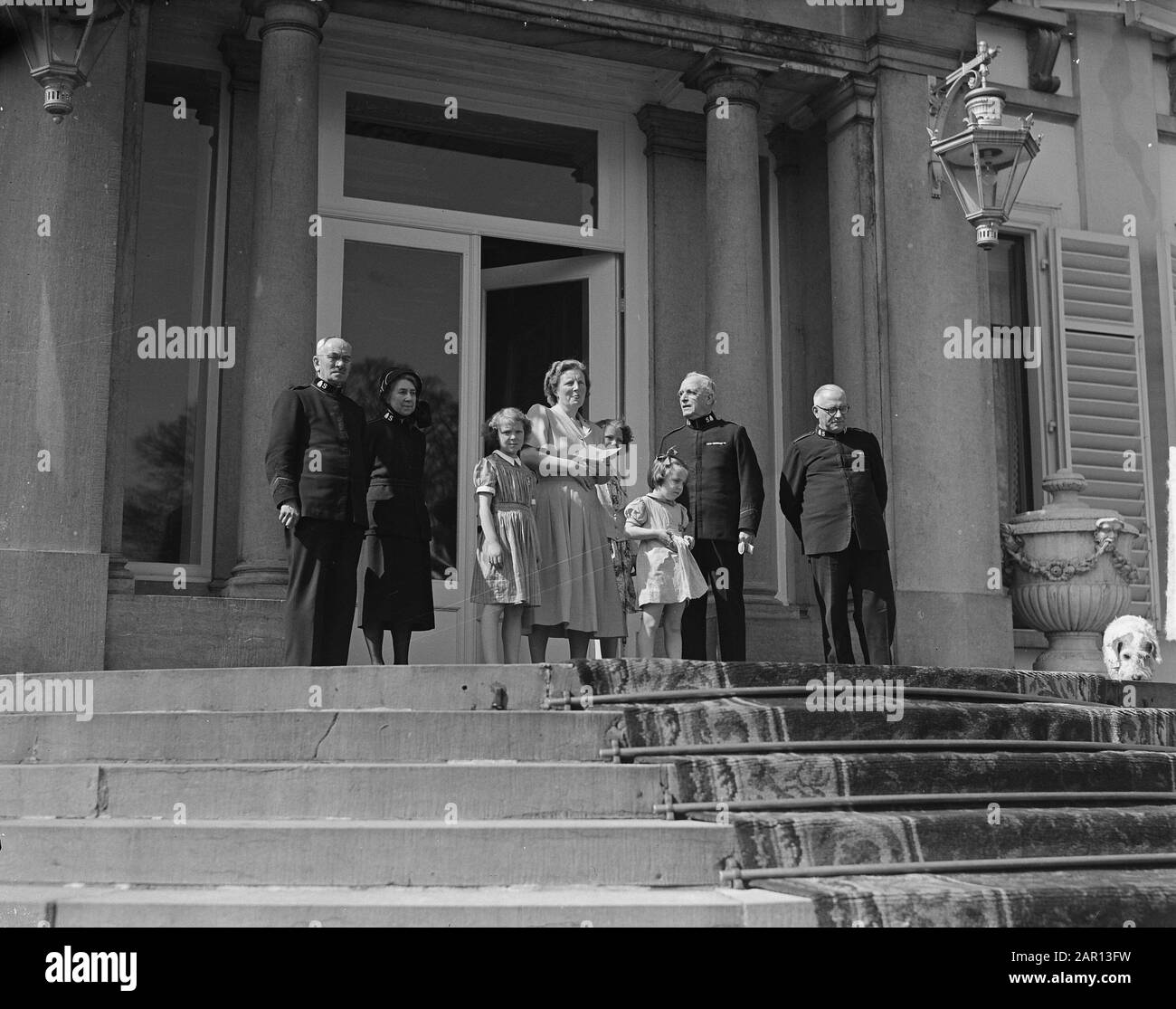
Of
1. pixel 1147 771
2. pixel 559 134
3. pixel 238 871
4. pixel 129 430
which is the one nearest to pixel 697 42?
pixel 559 134

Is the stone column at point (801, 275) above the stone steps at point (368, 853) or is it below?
above

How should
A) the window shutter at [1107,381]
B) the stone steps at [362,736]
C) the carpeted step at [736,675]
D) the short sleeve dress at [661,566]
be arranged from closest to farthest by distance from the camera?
the stone steps at [362,736] → the carpeted step at [736,675] → the short sleeve dress at [661,566] → the window shutter at [1107,381]

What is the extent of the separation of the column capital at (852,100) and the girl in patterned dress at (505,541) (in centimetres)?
427

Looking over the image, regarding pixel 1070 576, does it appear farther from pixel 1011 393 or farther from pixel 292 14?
pixel 292 14

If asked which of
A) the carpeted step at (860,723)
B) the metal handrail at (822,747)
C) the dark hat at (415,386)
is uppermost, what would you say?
the dark hat at (415,386)

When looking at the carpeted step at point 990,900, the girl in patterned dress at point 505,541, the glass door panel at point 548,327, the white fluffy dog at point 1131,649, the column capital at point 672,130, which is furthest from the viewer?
the column capital at point 672,130

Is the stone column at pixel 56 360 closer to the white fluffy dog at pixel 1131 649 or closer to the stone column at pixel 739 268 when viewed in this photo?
the stone column at pixel 739 268

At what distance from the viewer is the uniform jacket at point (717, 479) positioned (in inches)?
303

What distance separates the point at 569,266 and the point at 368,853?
255 inches

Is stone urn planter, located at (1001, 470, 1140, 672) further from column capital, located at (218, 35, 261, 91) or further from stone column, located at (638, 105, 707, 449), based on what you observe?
column capital, located at (218, 35, 261, 91)

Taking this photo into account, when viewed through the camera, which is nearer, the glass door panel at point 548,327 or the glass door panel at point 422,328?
the glass door panel at point 422,328

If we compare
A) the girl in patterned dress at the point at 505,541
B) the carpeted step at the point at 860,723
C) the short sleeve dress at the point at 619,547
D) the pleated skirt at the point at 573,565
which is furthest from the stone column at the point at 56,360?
the carpeted step at the point at 860,723

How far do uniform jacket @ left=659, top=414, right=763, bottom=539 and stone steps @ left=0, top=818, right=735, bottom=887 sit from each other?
298 centimetres
